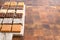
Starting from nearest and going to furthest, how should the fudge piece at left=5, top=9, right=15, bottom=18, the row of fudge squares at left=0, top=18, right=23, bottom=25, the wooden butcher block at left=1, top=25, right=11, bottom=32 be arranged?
1. the wooden butcher block at left=1, top=25, right=11, bottom=32
2. the row of fudge squares at left=0, top=18, right=23, bottom=25
3. the fudge piece at left=5, top=9, right=15, bottom=18

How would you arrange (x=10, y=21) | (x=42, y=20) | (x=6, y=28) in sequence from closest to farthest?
(x=6, y=28), (x=10, y=21), (x=42, y=20)

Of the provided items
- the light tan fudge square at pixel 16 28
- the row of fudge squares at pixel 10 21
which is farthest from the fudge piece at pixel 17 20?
the light tan fudge square at pixel 16 28

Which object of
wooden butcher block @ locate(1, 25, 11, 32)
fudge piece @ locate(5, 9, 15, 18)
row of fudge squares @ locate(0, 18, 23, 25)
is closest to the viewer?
wooden butcher block @ locate(1, 25, 11, 32)

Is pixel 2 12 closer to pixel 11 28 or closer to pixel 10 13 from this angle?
pixel 10 13

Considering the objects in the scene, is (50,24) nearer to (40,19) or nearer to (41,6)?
(40,19)

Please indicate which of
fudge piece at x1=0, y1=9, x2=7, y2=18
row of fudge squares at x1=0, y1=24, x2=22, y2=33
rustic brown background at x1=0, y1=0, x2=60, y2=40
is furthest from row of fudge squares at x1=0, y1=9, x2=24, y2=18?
row of fudge squares at x1=0, y1=24, x2=22, y2=33

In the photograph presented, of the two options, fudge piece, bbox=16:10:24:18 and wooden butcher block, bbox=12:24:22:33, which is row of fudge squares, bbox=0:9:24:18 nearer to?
fudge piece, bbox=16:10:24:18

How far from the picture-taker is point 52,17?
2164mm

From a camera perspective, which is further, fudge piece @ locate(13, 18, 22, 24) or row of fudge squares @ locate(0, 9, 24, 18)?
row of fudge squares @ locate(0, 9, 24, 18)

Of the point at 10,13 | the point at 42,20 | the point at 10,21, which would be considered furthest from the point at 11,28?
the point at 42,20

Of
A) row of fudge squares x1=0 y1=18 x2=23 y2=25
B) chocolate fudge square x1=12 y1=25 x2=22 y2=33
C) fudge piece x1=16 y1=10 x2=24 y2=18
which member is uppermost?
fudge piece x1=16 y1=10 x2=24 y2=18

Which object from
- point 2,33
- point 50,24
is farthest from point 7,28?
point 50,24

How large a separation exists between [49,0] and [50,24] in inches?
36.7

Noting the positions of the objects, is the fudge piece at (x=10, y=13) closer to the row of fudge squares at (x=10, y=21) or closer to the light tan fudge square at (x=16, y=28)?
the row of fudge squares at (x=10, y=21)
